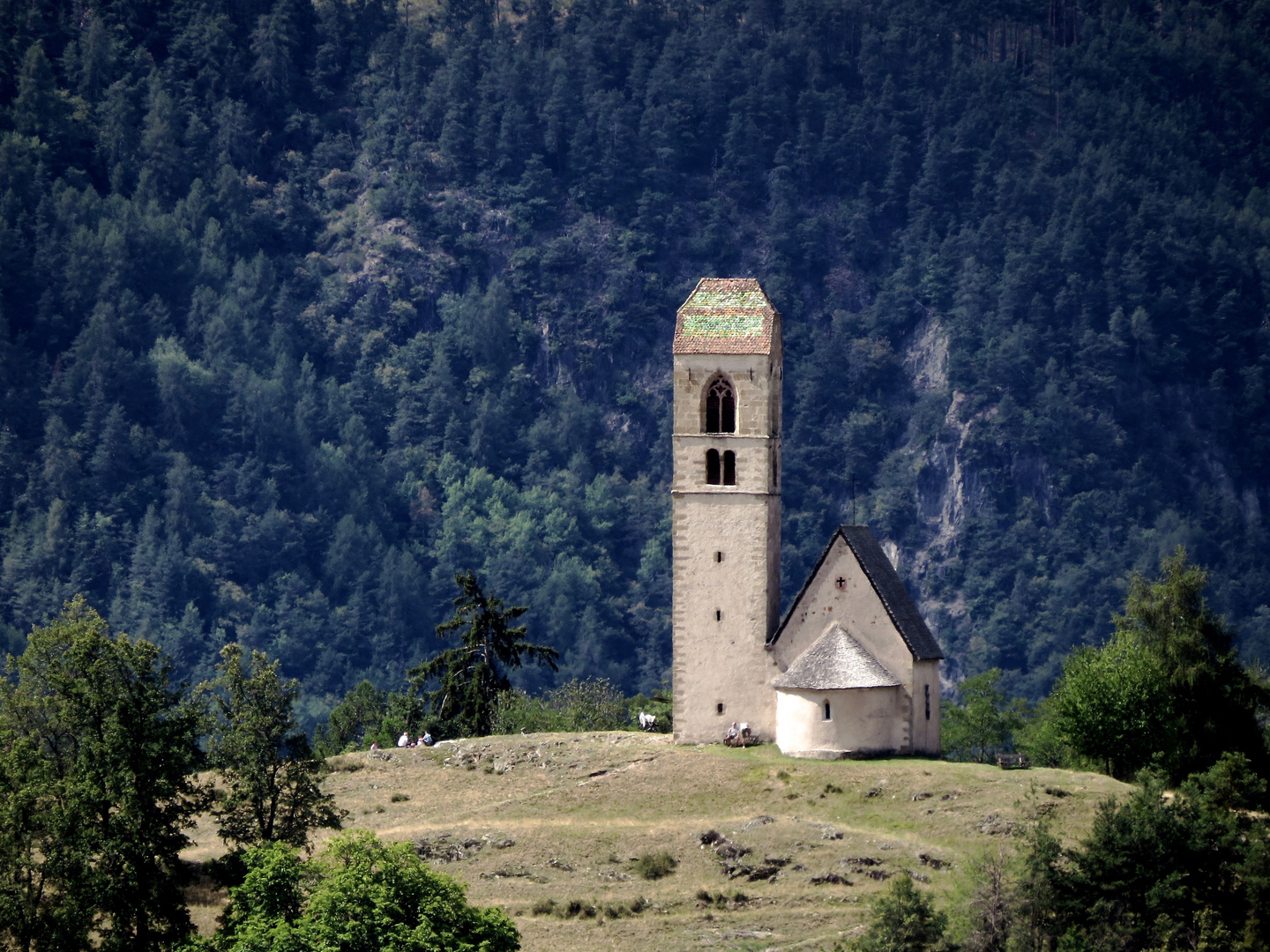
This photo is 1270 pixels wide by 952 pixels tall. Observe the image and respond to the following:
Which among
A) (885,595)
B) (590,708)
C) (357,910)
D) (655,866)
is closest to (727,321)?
(885,595)

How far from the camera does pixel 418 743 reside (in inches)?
4060

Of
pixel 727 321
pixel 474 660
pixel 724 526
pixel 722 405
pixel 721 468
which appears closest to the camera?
pixel 724 526

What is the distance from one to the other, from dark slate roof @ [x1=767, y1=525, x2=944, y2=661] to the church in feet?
0.25

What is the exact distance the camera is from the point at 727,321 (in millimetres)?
97312

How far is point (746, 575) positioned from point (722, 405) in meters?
6.78

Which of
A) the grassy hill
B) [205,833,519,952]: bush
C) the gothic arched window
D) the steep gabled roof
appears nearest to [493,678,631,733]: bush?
the grassy hill

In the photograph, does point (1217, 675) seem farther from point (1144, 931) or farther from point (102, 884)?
point (102, 884)

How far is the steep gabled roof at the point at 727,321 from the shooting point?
96312 mm

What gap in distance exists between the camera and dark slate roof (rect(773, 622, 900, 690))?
9125cm

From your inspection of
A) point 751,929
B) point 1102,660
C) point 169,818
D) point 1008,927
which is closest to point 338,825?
point 169,818

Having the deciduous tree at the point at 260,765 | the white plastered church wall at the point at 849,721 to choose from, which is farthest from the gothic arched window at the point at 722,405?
the deciduous tree at the point at 260,765

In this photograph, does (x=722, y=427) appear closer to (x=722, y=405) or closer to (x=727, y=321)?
(x=722, y=405)

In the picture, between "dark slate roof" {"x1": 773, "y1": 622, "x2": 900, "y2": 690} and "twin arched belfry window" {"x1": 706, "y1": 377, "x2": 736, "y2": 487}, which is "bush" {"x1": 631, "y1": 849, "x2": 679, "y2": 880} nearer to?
"dark slate roof" {"x1": 773, "y1": 622, "x2": 900, "y2": 690}

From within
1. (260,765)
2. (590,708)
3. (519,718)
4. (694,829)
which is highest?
(590,708)
